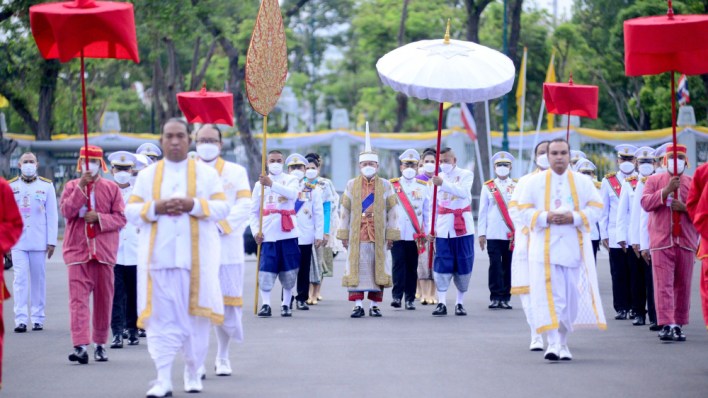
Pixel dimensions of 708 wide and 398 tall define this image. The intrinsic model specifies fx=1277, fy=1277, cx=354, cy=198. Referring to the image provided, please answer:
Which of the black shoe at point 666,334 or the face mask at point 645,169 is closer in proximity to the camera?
the black shoe at point 666,334

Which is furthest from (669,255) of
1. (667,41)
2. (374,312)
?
(374,312)

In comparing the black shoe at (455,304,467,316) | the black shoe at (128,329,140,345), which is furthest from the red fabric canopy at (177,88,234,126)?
the black shoe at (455,304,467,316)

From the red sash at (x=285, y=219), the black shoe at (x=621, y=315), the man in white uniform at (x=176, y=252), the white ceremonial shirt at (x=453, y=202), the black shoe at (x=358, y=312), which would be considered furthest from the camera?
the white ceremonial shirt at (x=453, y=202)

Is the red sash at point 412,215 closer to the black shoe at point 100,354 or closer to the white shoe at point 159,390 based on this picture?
the black shoe at point 100,354

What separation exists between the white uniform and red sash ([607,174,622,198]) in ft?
22.0

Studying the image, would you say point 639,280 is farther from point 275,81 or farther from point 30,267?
point 30,267

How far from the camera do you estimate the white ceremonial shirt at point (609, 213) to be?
15379mm

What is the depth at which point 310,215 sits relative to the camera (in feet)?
56.8

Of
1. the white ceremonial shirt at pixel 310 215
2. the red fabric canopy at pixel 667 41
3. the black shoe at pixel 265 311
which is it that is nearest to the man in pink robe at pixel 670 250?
the red fabric canopy at pixel 667 41

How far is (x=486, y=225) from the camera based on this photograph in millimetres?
16781

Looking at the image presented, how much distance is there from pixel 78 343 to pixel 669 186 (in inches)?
225

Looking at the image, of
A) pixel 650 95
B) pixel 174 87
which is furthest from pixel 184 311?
pixel 650 95

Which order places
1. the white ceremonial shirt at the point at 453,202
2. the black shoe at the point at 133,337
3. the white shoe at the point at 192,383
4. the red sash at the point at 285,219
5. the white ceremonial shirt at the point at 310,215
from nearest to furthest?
the white shoe at the point at 192,383 < the black shoe at the point at 133,337 < the red sash at the point at 285,219 < the white ceremonial shirt at the point at 453,202 < the white ceremonial shirt at the point at 310,215

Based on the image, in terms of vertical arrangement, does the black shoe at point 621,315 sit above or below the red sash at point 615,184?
below
